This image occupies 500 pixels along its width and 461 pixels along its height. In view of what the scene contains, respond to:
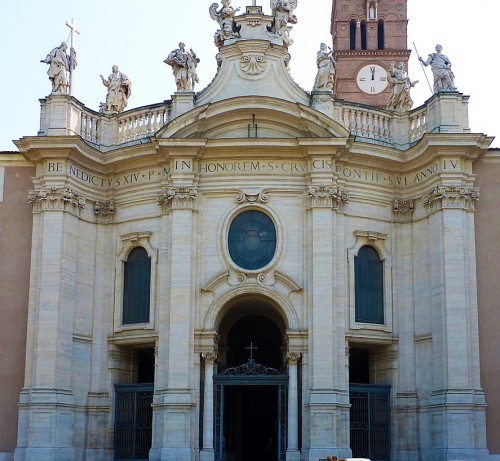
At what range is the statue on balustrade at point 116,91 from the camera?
29922mm

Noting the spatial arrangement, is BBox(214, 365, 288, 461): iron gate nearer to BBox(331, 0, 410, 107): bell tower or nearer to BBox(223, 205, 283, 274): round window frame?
BBox(223, 205, 283, 274): round window frame

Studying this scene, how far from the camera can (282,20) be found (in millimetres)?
29094

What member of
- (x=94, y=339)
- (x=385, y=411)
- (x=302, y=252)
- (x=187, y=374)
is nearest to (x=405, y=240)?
(x=302, y=252)

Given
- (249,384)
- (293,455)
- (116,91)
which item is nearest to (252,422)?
(249,384)

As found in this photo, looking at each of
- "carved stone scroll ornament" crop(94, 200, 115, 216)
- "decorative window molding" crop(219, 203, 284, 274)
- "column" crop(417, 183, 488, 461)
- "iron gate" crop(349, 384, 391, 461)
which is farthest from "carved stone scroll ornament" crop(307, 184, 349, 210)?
"carved stone scroll ornament" crop(94, 200, 115, 216)

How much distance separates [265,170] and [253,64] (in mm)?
3275

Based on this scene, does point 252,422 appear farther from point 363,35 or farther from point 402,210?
point 363,35

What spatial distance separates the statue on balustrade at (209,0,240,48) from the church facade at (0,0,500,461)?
0.24ft

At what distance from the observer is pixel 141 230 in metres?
28.5

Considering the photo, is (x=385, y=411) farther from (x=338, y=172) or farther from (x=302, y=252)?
(x=338, y=172)

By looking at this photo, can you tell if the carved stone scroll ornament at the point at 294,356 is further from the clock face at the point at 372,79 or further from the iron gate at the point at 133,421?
the clock face at the point at 372,79

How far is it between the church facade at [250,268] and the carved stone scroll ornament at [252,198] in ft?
0.20

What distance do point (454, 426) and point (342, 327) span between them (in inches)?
157

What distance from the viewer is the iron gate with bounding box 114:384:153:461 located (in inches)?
1081
